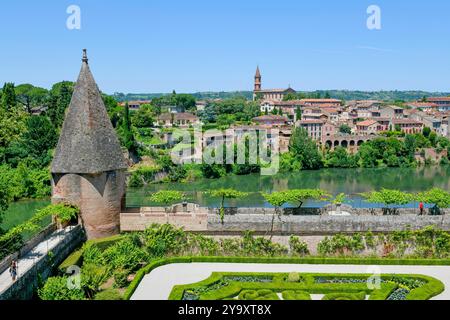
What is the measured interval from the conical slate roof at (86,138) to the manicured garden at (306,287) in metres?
7.67

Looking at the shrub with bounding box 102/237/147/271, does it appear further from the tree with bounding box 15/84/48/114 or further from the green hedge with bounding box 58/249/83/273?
the tree with bounding box 15/84/48/114

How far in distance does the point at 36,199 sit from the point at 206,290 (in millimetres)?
32994

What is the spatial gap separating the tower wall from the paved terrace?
3.78 ft

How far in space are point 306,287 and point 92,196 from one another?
434 inches

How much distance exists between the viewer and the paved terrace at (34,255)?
1810 centimetres

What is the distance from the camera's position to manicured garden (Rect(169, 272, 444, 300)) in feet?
62.5

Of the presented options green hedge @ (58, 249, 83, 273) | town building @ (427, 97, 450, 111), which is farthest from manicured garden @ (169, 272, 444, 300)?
town building @ (427, 97, 450, 111)

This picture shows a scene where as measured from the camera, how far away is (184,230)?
2520 cm

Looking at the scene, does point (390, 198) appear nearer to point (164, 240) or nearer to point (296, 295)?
point (296, 295)

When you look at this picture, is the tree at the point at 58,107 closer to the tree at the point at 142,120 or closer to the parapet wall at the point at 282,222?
the tree at the point at 142,120

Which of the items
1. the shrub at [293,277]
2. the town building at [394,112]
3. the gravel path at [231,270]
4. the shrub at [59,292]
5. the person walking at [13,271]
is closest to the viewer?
the person walking at [13,271]

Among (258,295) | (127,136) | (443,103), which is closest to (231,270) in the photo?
(258,295)

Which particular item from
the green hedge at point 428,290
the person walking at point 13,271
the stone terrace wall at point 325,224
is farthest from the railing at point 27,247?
the green hedge at point 428,290
